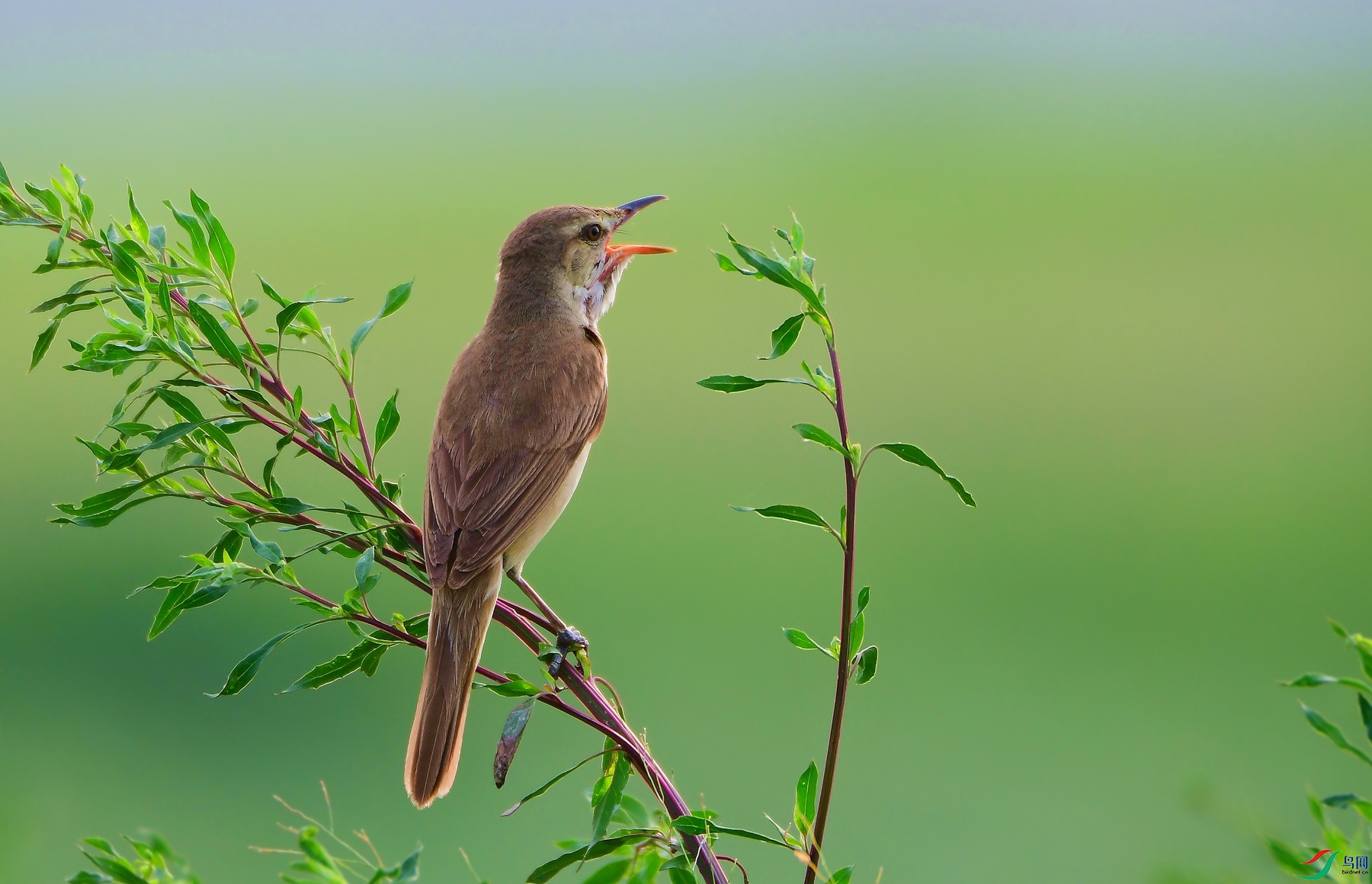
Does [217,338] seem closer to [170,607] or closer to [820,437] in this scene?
[170,607]

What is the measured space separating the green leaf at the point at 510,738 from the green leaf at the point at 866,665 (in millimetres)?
400

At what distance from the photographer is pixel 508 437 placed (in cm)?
238

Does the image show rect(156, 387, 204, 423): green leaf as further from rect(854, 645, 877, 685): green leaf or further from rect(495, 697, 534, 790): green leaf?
rect(854, 645, 877, 685): green leaf

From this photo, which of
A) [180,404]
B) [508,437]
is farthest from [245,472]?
[508,437]

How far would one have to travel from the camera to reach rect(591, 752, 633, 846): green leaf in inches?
51.1

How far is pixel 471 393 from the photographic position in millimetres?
2482

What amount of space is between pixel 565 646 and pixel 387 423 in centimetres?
44

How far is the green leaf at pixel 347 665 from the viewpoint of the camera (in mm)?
1467

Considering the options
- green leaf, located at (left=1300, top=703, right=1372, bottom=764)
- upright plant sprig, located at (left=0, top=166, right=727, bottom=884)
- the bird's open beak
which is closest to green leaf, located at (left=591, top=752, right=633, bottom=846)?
upright plant sprig, located at (left=0, top=166, right=727, bottom=884)

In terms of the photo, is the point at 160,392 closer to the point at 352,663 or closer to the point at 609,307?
the point at 352,663

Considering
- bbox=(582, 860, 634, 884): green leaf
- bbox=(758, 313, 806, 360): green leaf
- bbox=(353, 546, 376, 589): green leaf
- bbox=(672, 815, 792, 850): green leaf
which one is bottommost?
bbox=(582, 860, 634, 884): green leaf

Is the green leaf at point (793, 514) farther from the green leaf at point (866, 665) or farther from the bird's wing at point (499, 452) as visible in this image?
the bird's wing at point (499, 452)

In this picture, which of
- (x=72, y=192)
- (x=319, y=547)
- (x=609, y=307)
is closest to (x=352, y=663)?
(x=319, y=547)

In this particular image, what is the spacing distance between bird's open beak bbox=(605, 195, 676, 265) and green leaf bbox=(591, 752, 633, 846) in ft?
5.07
